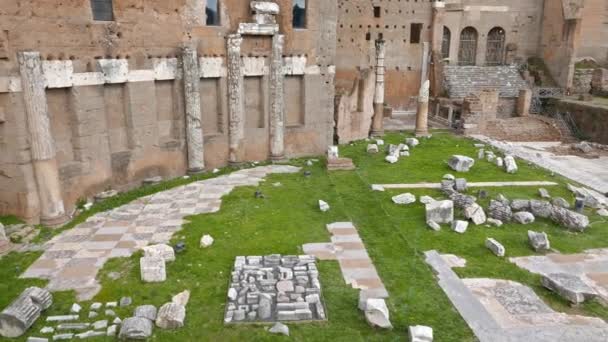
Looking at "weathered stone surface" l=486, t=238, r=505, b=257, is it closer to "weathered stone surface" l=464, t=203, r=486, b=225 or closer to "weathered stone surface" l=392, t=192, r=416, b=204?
"weathered stone surface" l=464, t=203, r=486, b=225

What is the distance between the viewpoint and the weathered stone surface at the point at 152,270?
24.4 ft

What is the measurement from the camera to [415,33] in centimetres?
2648

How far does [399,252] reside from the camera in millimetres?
8562

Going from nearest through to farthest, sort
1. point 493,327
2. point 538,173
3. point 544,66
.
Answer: point 493,327 → point 538,173 → point 544,66

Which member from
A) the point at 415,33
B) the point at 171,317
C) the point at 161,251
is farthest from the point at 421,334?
the point at 415,33

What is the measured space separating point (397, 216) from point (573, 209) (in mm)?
4172

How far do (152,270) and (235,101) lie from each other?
7154 mm

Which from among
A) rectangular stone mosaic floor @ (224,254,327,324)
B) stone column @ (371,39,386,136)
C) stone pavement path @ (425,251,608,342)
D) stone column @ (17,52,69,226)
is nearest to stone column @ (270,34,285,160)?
stone column @ (371,39,386,136)

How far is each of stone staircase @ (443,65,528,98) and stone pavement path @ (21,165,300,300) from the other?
52.7 feet

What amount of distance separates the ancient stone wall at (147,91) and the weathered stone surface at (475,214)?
6.51 meters

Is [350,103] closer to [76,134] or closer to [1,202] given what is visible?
[76,134]

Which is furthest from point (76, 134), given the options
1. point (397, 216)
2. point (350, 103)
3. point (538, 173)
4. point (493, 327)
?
point (538, 173)

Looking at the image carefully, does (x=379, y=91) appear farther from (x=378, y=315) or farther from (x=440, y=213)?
(x=378, y=315)

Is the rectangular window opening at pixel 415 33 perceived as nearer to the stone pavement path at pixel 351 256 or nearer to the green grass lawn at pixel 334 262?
the green grass lawn at pixel 334 262
